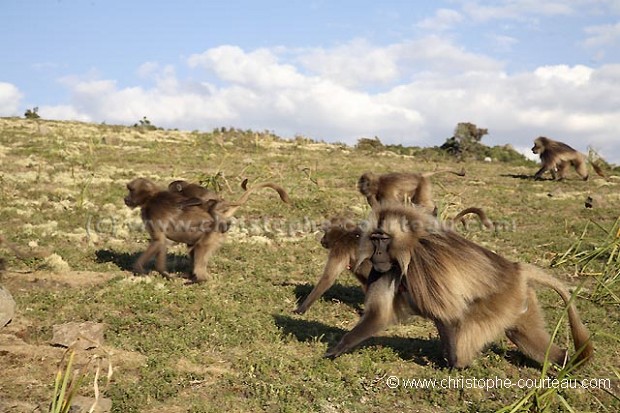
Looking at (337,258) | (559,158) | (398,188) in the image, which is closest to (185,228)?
(337,258)

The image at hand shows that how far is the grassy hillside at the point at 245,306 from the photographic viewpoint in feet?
19.8

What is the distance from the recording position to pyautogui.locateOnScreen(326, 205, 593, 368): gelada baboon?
231 inches

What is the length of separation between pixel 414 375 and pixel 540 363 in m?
1.36

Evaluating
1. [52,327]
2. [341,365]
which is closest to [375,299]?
[341,365]

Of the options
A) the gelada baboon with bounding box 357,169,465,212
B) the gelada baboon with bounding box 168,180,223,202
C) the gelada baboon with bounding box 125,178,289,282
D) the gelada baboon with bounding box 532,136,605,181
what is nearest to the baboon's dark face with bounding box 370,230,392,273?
the gelada baboon with bounding box 125,178,289,282

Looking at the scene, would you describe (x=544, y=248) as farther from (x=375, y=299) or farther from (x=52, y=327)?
(x=52, y=327)

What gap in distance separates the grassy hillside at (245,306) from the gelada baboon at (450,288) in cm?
60

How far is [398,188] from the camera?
44.4 ft

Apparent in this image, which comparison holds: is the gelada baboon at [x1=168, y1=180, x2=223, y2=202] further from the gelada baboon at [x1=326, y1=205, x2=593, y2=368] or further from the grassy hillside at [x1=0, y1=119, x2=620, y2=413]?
the gelada baboon at [x1=326, y1=205, x2=593, y2=368]

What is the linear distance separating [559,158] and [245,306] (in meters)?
17.3

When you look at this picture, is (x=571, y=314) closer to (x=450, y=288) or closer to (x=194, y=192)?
(x=450, y=288)

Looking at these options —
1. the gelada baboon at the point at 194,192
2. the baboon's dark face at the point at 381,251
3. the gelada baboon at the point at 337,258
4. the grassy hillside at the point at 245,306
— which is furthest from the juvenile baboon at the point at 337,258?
the gelada baboon at the point at 194,192

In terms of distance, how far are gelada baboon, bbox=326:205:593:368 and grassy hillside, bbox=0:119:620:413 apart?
0.60m

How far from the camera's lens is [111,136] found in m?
24.9
